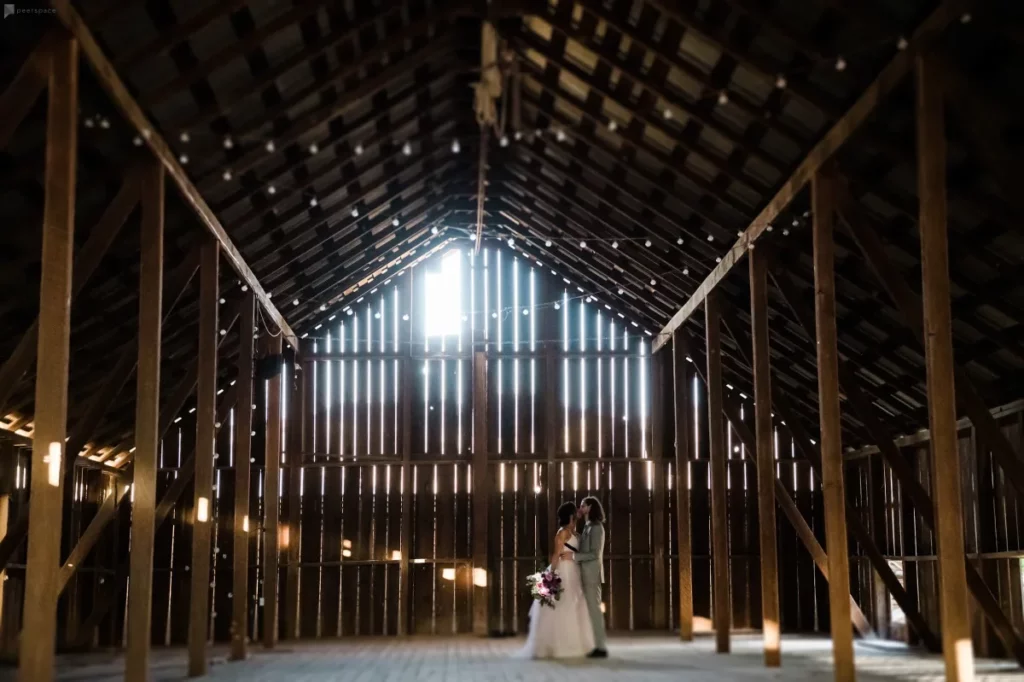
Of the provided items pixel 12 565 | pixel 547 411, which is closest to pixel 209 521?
pixel 12 565

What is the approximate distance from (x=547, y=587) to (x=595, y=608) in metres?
0.55

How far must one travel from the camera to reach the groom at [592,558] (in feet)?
39.0

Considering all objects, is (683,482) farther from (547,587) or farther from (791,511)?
(547,587)

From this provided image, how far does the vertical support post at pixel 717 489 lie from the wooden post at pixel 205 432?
16.8 ft

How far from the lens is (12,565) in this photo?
13.1 meters

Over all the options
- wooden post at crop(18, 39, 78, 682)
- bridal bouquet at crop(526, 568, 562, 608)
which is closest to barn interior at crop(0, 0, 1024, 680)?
wooden post at crop(18, 39, 78, 682)

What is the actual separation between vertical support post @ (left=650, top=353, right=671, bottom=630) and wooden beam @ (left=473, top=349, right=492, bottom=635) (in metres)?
2.28

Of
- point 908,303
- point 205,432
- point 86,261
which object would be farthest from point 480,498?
point 908,303

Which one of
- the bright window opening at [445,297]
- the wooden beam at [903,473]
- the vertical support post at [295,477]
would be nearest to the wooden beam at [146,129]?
the vertical support post at [295,477]

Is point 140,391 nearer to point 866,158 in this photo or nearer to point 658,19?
point 658,19

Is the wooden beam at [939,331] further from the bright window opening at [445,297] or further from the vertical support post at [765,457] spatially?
the bright window opening at [445,297]

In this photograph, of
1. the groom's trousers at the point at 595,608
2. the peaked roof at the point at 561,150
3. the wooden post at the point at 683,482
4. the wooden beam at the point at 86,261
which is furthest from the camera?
the wooden post at the point at 683,482

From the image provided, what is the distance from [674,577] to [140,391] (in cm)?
951

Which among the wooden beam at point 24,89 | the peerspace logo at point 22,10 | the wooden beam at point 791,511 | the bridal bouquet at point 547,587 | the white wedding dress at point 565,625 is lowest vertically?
the white wedding dress at point 565,625
